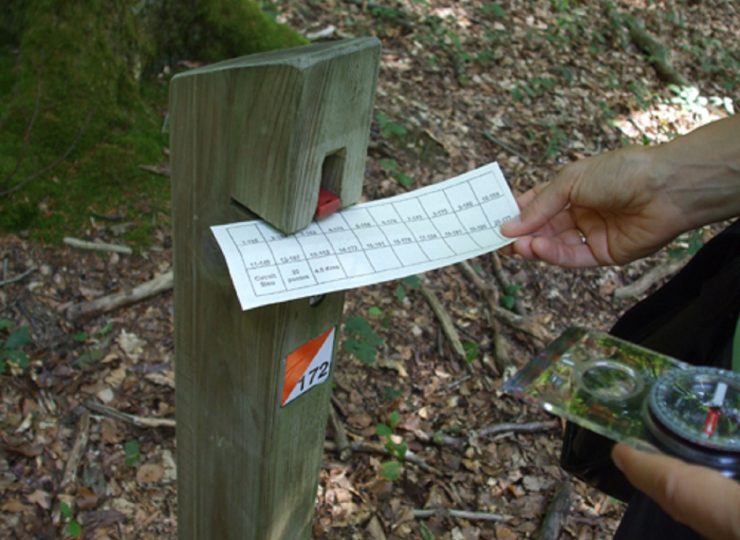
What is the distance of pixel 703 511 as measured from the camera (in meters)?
1.07

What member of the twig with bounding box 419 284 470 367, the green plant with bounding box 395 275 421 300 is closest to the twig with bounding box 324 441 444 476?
the twig with bounding box 419 284 470 367

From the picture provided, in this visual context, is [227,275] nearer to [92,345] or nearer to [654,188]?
[654,188]

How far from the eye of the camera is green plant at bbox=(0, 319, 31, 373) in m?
2.68

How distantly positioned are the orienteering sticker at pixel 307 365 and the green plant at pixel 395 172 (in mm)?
2464

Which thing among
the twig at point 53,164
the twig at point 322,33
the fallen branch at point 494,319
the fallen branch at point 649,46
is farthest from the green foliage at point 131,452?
the fallen branch at point 649,46

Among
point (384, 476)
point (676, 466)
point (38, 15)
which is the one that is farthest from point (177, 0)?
point (676, 466)

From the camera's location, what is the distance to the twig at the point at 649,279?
12.8 feet

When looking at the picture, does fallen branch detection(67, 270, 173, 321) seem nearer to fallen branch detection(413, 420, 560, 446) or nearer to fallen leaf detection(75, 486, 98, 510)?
fallen leaf detection(75, 486, 98, 510)

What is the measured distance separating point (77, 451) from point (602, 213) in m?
1.96

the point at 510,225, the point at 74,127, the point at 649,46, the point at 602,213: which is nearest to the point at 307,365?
the point at 510,225

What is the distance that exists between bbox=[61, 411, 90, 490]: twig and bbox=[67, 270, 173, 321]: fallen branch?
0.43 m

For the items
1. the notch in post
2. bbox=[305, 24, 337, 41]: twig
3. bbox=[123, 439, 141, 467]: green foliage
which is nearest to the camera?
the notch in post

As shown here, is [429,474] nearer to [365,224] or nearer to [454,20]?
[365,224]

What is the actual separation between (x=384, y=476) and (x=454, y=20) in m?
4.13
